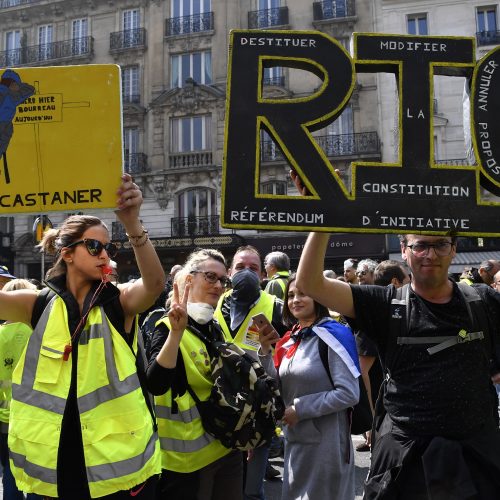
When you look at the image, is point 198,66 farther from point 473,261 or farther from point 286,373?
point 286,373

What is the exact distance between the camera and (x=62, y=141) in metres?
2.50

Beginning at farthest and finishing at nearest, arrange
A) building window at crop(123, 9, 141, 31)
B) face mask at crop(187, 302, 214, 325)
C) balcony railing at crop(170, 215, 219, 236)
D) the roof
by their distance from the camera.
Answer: building window at crop(123, 9, 141, 31) → balcony railing at crop(170, 215, 219, 236) → the roof → face mask at crop(187, 302, 214, 325)

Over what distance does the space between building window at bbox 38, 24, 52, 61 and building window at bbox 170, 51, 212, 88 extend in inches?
240

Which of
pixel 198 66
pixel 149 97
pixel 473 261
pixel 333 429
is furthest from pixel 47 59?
pixel 333 429

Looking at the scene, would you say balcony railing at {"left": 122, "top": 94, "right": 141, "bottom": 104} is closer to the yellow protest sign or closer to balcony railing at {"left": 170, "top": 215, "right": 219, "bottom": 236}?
balcony railing at {"left": 170, "top": 215, "right": 219, "bottom": 236}

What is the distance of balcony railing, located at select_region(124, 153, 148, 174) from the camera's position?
2292 cm

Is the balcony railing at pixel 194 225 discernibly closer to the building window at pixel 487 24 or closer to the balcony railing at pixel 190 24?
the balcony railing at pixel 190 24

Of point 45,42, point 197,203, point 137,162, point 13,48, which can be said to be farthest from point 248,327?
point 13,48

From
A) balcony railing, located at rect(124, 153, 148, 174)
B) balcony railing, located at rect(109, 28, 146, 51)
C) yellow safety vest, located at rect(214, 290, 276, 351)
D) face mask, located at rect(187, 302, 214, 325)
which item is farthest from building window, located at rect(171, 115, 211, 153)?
face mask, located at rect(187, 302, 214, 325)

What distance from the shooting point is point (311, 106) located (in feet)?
7.50

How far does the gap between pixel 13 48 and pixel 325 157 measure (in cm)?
2725

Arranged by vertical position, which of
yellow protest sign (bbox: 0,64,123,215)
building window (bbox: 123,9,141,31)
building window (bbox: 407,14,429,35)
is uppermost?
building window (bbox: 123,9,141,31)

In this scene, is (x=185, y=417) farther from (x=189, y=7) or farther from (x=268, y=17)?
(x=189, y=7)

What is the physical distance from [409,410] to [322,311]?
1349 mm
